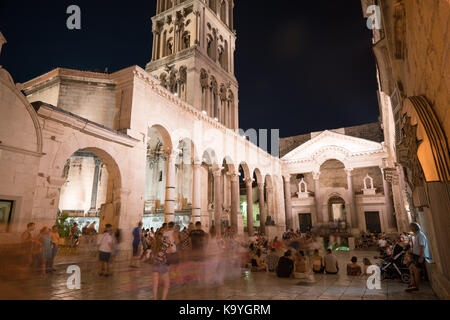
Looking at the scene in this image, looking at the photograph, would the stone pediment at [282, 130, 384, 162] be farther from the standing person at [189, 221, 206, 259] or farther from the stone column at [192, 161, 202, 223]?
the standing person at [189, 221, 206, 259]

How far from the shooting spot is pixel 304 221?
2841cm

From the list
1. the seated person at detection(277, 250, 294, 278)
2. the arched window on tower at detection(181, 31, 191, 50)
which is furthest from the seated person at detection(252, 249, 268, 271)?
the arched window on tower at detection(181, 31, 191, 50)

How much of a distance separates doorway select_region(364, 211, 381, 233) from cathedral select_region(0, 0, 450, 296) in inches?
3.4

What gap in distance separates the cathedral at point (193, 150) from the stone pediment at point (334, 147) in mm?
135

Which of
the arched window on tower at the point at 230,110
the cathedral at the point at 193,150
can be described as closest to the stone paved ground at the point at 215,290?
the cathedral at the point at 193,150

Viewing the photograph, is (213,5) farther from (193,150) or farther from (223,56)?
(193,150)

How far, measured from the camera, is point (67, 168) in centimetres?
2058

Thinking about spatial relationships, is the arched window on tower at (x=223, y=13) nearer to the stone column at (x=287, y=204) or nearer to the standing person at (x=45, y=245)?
the stone column at (x=287, y=204)

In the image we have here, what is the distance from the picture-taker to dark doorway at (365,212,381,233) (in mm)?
25125

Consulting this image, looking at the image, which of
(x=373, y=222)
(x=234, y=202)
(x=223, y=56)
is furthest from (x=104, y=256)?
(x=223, y=56)

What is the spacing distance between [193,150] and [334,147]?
15.3 meters

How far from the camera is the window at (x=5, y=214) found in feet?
24.0

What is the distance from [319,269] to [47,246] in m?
7.98
